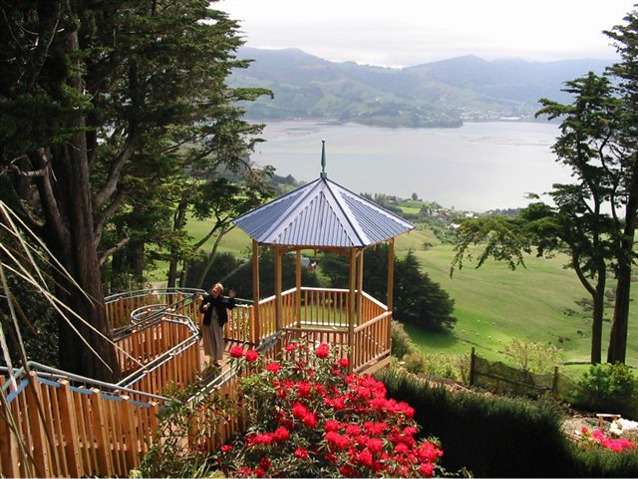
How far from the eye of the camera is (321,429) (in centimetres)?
619

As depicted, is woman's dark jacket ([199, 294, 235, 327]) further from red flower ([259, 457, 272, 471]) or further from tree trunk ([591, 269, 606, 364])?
tree trunk ([591, 269, 606, 364])

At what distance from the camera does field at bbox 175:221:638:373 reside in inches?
1957

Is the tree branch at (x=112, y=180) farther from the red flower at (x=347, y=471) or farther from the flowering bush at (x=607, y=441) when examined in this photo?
the flowering bush at (x=607, y=441)

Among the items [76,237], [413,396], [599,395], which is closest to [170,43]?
[76,237]

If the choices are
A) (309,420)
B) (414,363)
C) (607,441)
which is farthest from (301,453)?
(414,363)

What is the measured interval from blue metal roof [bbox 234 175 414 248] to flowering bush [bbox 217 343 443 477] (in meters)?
2.43

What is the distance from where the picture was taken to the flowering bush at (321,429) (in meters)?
5.59

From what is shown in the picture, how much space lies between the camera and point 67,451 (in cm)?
477

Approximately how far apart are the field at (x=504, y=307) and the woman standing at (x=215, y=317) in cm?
3667

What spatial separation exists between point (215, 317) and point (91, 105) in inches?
138

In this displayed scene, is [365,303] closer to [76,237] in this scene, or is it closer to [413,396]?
[413,396]

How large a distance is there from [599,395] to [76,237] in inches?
436

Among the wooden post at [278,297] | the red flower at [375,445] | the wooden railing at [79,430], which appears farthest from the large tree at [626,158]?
the wooden railing at [79,430]

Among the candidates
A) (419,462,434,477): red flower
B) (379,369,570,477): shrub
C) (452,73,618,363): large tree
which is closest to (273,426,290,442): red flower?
(419,462,434,477): red flower
